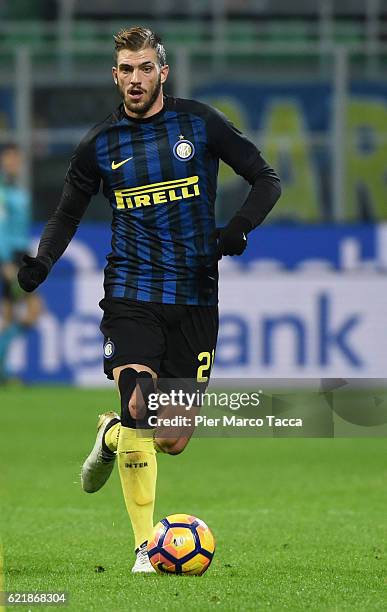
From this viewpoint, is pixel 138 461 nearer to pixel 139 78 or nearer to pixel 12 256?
pixel 139 78

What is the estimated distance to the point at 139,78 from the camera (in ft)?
18.3

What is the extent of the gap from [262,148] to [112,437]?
1217 cm

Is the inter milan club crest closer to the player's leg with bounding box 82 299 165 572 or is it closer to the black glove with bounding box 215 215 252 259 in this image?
the black glove with bounding box 215 215 252 259

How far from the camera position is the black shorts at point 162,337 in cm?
557

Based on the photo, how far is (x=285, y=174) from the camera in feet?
59.6

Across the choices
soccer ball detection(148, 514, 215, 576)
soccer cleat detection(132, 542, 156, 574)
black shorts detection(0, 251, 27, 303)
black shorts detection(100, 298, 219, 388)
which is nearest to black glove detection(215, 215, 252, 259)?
black shorts detection(100, 298, 219, 388)

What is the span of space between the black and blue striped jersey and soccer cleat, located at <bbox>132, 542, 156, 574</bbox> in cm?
96

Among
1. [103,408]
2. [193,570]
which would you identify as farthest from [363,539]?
[103,408]

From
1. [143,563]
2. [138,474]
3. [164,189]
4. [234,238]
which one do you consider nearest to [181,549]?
[143,563]

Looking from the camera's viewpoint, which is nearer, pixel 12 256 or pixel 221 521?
pixel 221 521

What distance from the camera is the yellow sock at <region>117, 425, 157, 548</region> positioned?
5527mm

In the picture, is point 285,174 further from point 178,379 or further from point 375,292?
point 178,379

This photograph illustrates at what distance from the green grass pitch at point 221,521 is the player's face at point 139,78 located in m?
1.74

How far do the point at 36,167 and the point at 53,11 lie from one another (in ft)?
10.7
